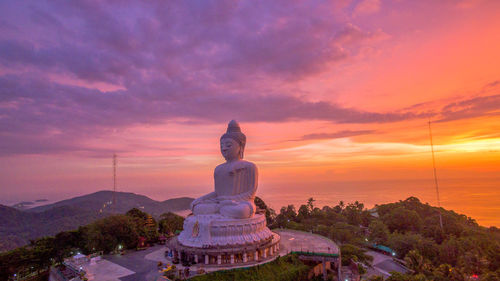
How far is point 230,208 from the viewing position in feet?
74.8

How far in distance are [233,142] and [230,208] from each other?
643cm

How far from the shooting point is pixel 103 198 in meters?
118

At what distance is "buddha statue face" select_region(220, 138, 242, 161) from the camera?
2611cm

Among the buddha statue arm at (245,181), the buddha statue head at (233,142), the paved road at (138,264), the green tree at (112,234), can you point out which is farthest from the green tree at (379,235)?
the green tree at (112,234)

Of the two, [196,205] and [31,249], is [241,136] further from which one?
[31,249]

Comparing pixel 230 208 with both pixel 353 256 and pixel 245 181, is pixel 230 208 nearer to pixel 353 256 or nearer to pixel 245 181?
pixel 245 181

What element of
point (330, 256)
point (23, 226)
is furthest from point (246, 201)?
point (23, 226)

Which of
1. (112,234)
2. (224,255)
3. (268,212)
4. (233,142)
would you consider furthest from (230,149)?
(268,212)

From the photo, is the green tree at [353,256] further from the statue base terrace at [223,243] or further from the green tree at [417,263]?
the statue base terrace at [223,243]

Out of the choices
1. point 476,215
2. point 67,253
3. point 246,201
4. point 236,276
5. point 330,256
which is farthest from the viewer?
point 476,215

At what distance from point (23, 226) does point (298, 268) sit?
299 feet

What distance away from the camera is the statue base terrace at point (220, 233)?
21.2 metres

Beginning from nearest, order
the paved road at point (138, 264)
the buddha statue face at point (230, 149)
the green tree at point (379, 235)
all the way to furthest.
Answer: the paved road at point (138, 264) < the buddha statue face at point (230, 149) < the green tree at point (379, 235)

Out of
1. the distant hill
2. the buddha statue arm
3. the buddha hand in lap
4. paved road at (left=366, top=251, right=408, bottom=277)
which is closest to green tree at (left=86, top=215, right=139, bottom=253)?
the buddha hand in lap
